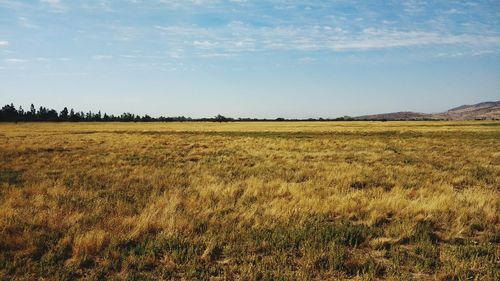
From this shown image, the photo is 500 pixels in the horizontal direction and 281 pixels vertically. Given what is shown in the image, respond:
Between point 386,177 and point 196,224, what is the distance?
33.2 feet

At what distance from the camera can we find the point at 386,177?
15727 mm

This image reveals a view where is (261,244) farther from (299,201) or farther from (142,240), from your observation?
(299,201)

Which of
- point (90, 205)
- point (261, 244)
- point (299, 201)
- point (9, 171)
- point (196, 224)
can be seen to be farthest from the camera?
point (9, 171)

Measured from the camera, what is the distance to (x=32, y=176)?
15.3 metres

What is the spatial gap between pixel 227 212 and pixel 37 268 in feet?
14.3

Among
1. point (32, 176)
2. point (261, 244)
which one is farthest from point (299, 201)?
point (32, 176)

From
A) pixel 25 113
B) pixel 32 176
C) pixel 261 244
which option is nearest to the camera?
pixel 261 244

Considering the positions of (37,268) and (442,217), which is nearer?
(37,268)

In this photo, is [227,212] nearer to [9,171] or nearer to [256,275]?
[256,275]

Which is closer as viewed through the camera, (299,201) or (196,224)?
(196,224)

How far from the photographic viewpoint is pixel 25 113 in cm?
18312

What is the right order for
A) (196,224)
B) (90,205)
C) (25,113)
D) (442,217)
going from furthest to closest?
(25,113) → (90,205) → (442,217) → (196,224)

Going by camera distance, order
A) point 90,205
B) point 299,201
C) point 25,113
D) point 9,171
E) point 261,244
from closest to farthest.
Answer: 1. point 261,244
2. point 90,205
3. point 299,201
4. point 9,171
5. point 25,113

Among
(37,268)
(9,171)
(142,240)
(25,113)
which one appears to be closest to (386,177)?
(142,240)
